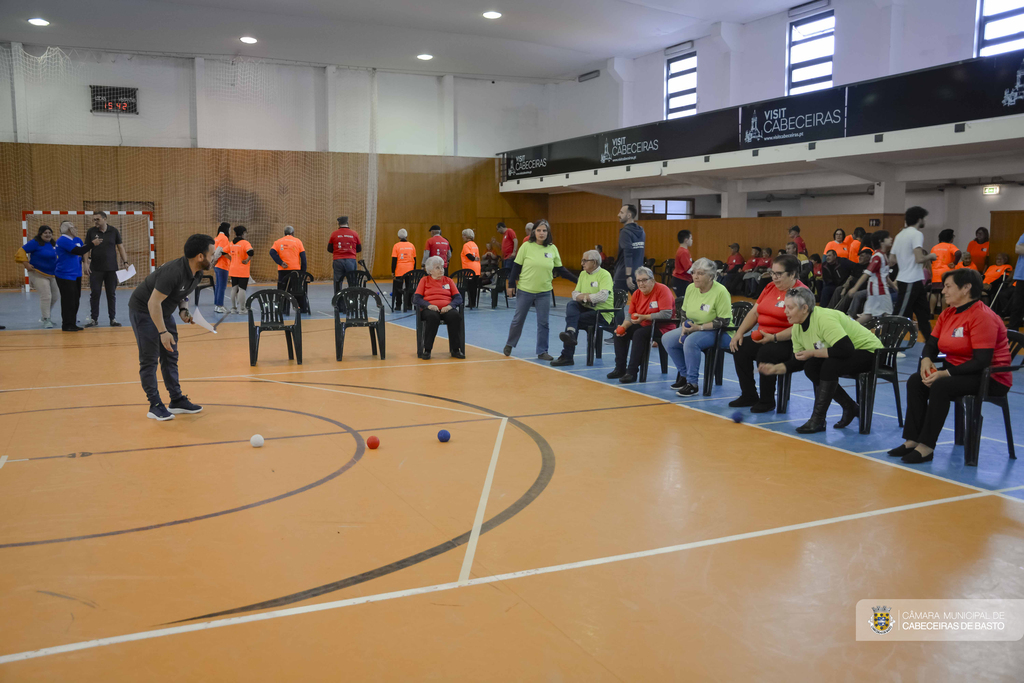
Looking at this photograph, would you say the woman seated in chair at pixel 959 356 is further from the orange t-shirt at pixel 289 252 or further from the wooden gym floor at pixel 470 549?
the orange t-shirt at pixel 289 252

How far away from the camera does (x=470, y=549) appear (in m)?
3.54

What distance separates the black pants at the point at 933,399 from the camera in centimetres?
482

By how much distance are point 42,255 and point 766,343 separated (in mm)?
10317

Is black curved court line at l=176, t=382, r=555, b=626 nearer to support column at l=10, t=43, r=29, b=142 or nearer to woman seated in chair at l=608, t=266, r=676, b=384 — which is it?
woman seated in chair at l=608, t=266, r=676, b=384

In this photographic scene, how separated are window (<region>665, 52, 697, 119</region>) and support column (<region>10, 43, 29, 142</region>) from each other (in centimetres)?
1788

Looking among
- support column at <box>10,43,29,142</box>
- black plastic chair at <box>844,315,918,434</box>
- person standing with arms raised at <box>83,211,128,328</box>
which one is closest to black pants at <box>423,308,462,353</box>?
black plastic chair at <box>844,315,918,434</box>

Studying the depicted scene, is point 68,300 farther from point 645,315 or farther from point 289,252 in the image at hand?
point 645,315

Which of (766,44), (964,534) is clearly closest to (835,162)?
(766,44)

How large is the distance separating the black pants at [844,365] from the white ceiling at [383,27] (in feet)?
45.4


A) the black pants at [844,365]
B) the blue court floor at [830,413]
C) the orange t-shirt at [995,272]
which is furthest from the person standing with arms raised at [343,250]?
the orange t-shirt at [995,272]

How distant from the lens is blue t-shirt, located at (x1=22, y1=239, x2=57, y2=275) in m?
11.0

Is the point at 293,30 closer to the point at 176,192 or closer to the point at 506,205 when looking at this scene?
Answer: the point at 176,192

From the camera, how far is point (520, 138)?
2644 centimetres

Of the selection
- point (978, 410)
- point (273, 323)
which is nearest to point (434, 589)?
point (978, 410)
